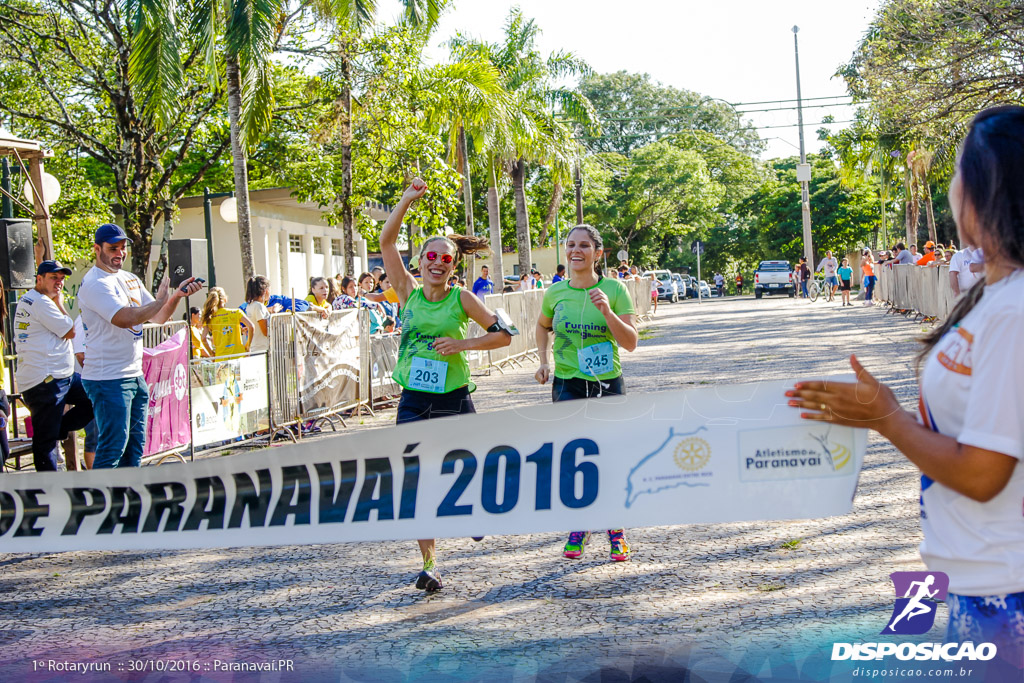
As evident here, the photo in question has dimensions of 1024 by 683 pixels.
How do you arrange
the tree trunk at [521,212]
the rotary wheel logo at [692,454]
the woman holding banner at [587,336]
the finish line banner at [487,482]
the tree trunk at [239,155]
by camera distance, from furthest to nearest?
1. the tree trunk at [521,212]
2. the tree trunk at [239,155]
3. the woman holding banner at [587,336]
4. the rotary wheel logo at [692,454]
5. the finish line banner at [487,482]

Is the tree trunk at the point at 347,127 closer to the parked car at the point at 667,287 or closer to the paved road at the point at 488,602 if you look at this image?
the paved road at the point at 488,602

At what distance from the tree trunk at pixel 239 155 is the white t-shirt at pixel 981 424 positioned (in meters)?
16.8

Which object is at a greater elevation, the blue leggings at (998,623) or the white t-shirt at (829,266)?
the white t-shirt at (829,266)

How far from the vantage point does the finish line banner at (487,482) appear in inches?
116

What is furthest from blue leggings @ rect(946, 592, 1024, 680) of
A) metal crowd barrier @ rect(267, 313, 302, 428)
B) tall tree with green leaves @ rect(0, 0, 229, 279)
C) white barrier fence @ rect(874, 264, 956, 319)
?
tall tree with green leaves @ rect(0, 0, 229, 279)

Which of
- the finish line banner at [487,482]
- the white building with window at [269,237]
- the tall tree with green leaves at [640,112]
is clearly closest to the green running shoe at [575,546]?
the finish line banner at [487,482]

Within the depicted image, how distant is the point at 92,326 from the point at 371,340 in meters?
7.06

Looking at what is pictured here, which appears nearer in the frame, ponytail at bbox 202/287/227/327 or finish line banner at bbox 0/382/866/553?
finish line banner at bbox 0/382/866/553

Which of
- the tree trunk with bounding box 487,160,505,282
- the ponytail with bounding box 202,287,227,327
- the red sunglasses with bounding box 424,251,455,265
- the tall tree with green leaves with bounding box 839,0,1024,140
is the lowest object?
the ponytail with bounding box 202,287,227,327

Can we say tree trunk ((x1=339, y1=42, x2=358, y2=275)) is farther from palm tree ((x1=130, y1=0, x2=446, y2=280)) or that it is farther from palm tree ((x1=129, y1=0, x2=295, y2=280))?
palm tree ((x1=129, y1=0, x2=295, y2=280))

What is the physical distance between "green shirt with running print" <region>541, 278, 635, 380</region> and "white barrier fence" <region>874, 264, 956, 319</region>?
12.3 m

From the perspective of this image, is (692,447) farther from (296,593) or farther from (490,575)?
(296,593)

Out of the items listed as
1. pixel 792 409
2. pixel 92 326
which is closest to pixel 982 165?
pixel 792 409

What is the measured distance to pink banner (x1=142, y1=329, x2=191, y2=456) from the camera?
867 centimetres
